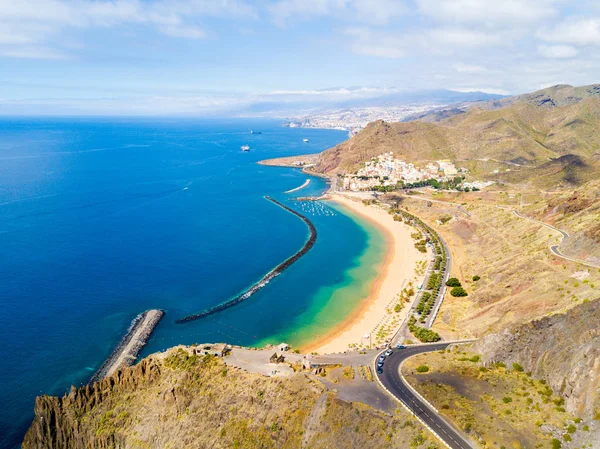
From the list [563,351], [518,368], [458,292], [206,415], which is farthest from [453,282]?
Answer: [206,415]

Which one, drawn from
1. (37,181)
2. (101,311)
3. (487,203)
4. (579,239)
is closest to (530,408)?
(579,239)

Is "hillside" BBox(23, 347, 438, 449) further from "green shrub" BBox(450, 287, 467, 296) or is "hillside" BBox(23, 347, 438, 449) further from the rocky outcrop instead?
"green shrub" BBox(450, 287, 467, 296)

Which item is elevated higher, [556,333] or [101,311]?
[556,333]

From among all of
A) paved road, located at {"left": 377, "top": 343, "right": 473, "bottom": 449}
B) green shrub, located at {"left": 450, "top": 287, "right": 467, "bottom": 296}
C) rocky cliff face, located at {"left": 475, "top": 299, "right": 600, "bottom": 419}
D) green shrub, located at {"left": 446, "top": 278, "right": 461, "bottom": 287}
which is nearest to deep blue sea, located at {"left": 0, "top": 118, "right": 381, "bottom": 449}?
green shrub, located at {"left": 446, "top": 278, "right": 461, "bottom": 287}

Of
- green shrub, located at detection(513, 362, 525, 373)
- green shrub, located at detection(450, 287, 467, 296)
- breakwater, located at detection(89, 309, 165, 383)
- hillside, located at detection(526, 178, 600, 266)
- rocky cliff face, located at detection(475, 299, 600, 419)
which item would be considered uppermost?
hillside, located at detection(526, 178, 600, 266)

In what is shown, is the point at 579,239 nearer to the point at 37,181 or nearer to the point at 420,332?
the point at 420,332

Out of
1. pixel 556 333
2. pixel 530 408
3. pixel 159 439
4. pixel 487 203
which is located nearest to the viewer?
pixel 530 408
